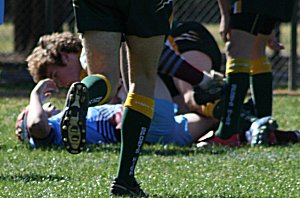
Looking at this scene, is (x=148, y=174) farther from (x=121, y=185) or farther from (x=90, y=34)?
(x=90, y=34)

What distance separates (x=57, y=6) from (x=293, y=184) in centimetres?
683

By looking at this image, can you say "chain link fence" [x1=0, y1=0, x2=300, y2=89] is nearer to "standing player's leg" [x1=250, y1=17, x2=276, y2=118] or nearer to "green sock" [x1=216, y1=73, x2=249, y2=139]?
"standing player's leg" [x1=250, y1=17, x2=276, y2=118]

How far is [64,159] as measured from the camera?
18.1 feet

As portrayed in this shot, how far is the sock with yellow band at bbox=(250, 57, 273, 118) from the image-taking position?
6324 mm

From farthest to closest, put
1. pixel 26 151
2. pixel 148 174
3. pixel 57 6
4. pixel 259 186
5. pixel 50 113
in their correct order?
pixel 57 6
pixel 50 113
pixel 26 151
pixel 148 174
pixel 259 186

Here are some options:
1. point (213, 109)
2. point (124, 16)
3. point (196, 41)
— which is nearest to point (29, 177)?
point (124, 16)

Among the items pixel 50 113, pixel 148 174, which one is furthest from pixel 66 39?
pixel 148 174

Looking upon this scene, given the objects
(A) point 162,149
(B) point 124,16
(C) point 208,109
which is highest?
(B) point 124,16

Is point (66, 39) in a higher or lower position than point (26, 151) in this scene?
higher

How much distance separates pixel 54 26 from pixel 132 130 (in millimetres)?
6431

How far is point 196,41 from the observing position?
7.02 metres

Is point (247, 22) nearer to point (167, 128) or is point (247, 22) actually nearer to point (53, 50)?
point (167, 128)

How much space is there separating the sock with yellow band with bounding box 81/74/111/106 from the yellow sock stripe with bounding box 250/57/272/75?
2535 millimetres

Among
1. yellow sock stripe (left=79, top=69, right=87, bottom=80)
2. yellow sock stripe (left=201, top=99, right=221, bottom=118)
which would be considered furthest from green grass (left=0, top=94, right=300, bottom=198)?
yellow sock stripe (left=79, top=69, right=87, bottom=80)
